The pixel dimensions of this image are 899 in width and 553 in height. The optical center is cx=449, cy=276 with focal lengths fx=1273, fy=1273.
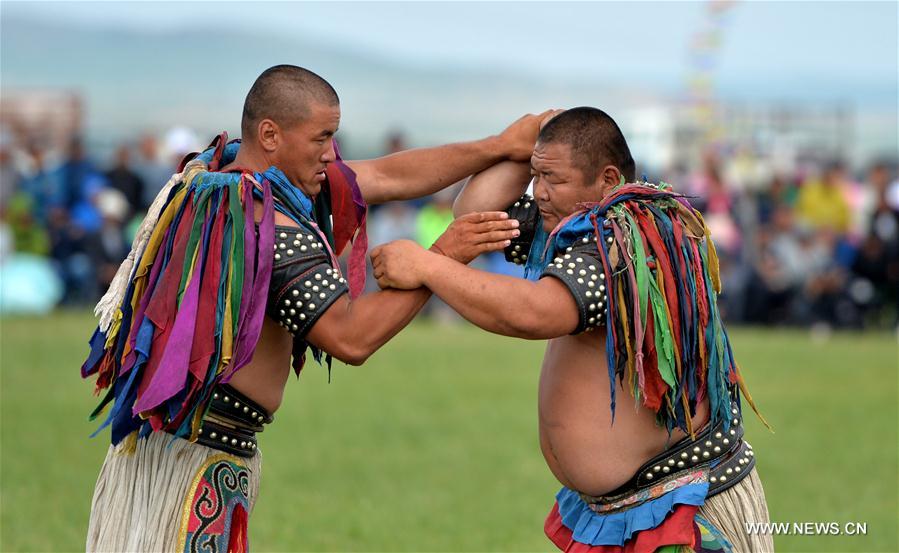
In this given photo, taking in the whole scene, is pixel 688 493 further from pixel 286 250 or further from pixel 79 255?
pixel 79 255

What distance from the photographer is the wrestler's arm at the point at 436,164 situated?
5.25 m

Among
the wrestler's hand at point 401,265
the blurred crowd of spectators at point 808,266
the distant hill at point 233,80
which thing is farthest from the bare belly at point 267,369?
the distant hill at point 233,80

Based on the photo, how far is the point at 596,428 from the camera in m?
4.65

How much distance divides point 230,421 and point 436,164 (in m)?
1.45

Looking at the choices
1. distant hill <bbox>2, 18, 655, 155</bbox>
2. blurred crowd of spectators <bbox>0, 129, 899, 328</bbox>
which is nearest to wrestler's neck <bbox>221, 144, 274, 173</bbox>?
blurred crowd of spectators <bbox>0, 129, 899, 328</bbox>

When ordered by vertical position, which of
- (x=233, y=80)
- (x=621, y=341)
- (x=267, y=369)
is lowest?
(x=233, y=80)

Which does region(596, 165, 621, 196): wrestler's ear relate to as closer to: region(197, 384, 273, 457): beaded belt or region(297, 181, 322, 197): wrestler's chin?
region(297, 181, 322, 197): wrestler's chin

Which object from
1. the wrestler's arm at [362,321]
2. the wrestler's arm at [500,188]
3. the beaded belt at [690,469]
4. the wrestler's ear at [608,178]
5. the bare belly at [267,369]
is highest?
the wrestler's ear at [608,178]

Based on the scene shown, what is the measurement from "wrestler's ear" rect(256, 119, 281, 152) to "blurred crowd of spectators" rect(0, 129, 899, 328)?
459 inches

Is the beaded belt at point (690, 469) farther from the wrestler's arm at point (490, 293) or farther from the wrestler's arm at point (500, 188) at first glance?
the wrestler's arm at point (500, 188)

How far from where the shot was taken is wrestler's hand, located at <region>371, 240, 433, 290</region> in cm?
453

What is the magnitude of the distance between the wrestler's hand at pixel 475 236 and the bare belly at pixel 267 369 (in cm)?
67

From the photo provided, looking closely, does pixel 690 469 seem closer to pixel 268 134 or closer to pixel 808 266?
pixel 268 134

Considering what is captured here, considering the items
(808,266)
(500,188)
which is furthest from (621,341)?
(808,266)
